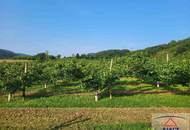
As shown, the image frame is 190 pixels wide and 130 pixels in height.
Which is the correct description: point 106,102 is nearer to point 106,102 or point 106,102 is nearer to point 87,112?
point 106,102

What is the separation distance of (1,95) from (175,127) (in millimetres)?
22079

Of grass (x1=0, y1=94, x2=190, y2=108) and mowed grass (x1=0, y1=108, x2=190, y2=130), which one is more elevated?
grass (x1=0, y1=94, x2=190, y2=108)

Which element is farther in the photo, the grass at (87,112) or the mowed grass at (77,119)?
the grass at (87,112)

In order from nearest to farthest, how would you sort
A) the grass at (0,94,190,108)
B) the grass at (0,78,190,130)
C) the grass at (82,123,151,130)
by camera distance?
the grass at (82,123,151,130)
the grass at (0,78,190,130)
the grass at (0,94,190,108)

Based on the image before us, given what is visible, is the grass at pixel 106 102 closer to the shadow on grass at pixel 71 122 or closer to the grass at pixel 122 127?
the shadow on grass at pixel 71 122

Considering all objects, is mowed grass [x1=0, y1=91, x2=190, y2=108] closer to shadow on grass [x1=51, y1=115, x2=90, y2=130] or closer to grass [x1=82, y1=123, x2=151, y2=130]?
shadow on grass [x1=51, y1=115, x2=90, y2=130]

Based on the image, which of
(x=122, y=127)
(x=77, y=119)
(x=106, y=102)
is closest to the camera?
(x=122, y=127)

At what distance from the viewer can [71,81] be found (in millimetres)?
35938

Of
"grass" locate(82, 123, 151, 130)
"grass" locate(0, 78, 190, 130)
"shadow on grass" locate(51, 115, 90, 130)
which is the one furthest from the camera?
"grass" locate(0, 78, 190, 130)

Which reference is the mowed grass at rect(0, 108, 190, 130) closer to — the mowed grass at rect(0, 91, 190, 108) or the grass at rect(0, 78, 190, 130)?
the grass at rect(0, 78, 190, 130)

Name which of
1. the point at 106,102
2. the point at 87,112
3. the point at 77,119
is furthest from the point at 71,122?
the point at 106,102

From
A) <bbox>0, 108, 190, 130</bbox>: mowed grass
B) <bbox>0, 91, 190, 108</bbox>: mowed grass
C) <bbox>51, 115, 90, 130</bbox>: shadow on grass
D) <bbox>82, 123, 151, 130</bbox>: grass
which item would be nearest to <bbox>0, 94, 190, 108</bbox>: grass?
<bbox>0, 91, 190, 108</bbox>: mowed grass

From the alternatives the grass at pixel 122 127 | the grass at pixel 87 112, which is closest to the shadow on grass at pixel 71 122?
the grass at pixel 87 112

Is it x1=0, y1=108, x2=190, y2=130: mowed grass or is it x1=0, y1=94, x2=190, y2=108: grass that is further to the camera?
x1=0, y1=94, x2=190, y2=108: grass
